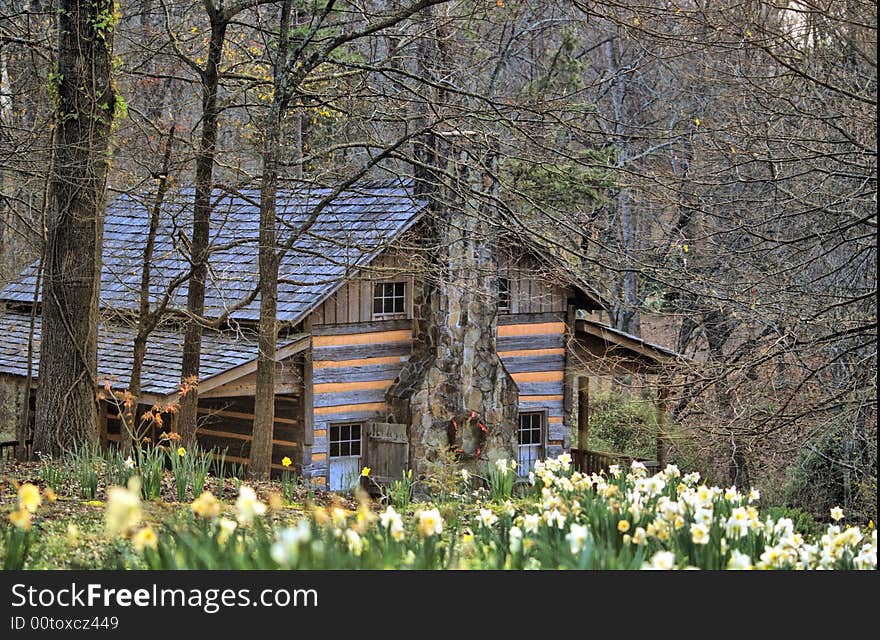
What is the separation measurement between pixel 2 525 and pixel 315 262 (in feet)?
36.5

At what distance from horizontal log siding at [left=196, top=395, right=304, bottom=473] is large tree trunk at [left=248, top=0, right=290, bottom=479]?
525cm

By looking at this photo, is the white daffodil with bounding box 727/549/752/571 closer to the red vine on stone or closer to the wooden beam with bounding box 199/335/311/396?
the wooden beam with bounding box 199/335/311/396

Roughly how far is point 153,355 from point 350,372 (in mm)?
3125

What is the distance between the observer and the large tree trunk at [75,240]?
10.4 m

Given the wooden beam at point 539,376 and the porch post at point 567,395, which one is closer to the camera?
the wooden beam at point 539,376

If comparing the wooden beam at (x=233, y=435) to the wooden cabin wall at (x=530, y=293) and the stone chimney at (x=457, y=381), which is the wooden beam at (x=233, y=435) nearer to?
the stone chimney at (x=457, y=381)

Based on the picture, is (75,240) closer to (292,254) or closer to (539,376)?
(292,254)

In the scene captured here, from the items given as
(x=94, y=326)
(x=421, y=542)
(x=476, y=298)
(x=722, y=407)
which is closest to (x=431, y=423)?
(x=476, y=298)

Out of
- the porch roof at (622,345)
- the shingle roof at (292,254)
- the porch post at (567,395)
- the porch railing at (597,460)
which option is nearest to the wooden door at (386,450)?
the shingle roof at (292,254)

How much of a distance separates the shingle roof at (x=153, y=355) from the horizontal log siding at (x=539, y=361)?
4294 mm

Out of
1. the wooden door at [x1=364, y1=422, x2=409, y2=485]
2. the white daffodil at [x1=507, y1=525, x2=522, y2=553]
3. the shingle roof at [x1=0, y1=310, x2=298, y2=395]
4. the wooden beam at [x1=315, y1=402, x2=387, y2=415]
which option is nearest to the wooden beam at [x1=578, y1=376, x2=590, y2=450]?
the wooden beam at [x1=315, y1=402, x2=387, y2=415]

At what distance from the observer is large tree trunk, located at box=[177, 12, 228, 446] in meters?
11.9

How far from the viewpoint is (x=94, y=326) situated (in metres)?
10.6

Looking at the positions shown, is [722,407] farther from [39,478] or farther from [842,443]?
[39,478]
